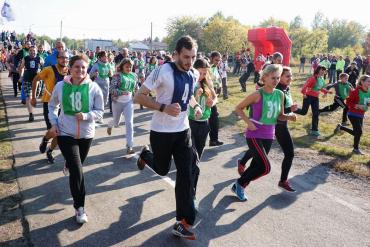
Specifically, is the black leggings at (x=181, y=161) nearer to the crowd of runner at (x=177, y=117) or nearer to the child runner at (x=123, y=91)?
the crowd of runner at (x=177, y=117)

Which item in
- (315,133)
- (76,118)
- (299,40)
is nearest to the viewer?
(76,118)

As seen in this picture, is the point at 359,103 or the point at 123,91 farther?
the point at 359,103

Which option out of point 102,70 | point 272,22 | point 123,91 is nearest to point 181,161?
point 123,91

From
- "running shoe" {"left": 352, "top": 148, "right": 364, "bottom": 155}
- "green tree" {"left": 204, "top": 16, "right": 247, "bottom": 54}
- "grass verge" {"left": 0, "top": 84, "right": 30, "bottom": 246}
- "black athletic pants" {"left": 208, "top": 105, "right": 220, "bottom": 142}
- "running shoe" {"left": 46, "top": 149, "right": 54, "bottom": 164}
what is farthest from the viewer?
"green tree" {"left": 204, "top": 16, "right": 247, "bottom": 54}

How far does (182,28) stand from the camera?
71625 millimetres

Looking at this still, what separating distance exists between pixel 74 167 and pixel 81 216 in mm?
595

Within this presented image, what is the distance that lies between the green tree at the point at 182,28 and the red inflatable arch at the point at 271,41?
44.5m

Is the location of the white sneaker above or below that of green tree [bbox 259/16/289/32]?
below

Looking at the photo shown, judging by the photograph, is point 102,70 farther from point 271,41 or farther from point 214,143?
point 271,41

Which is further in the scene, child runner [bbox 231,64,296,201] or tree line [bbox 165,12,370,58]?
tree line [bbox 165,12,370,58]

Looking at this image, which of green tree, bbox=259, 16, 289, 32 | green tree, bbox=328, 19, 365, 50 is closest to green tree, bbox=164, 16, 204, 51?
green tree, bbox=259, 16, 289, 32

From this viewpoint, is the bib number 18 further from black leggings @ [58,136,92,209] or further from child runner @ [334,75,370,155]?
child runner @ [334,75,370,155]

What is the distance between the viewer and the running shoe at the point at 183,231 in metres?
4.13

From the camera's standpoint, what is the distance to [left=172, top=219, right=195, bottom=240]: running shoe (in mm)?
4129
